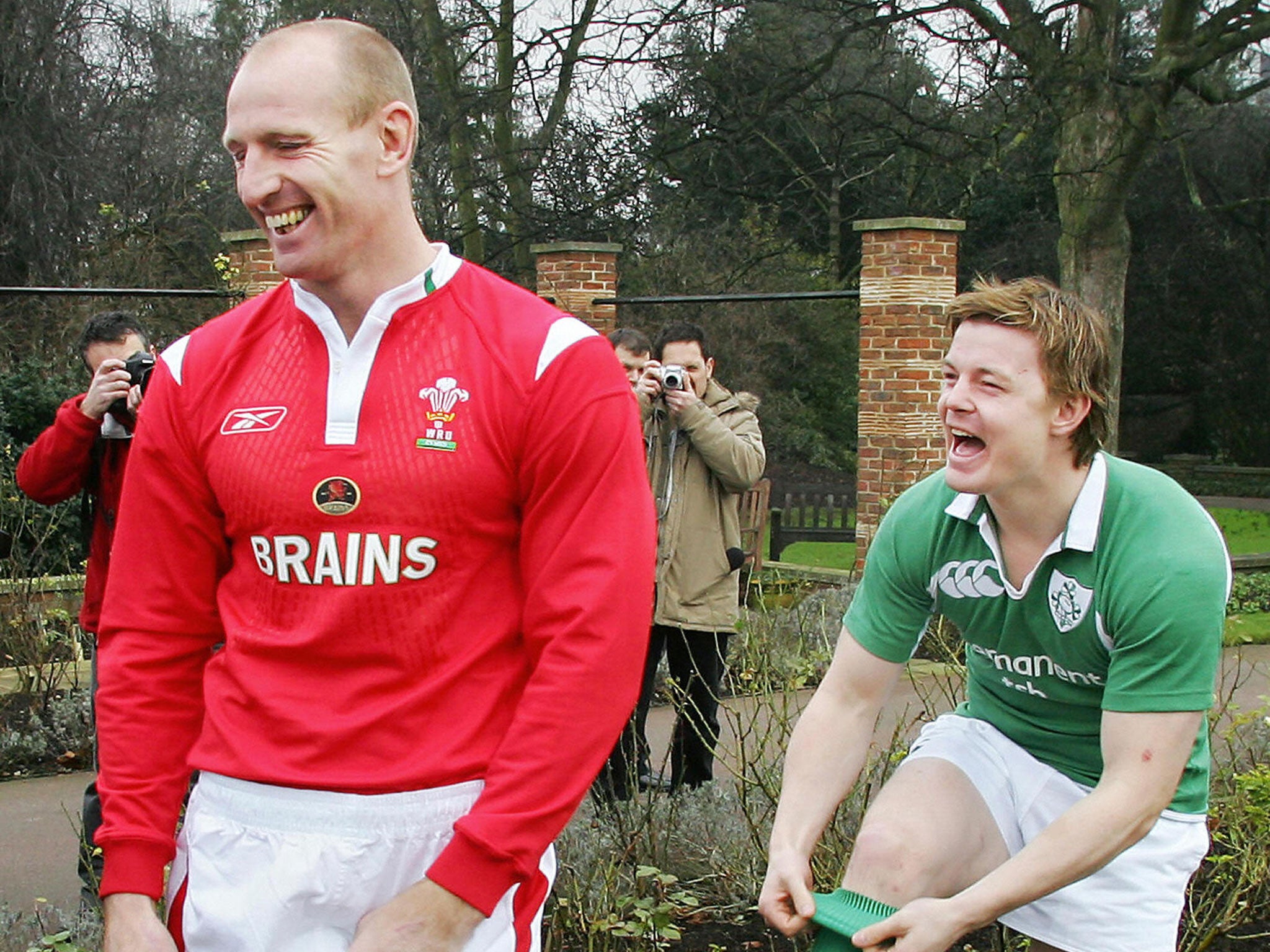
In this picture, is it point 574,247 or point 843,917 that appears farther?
point 574,247

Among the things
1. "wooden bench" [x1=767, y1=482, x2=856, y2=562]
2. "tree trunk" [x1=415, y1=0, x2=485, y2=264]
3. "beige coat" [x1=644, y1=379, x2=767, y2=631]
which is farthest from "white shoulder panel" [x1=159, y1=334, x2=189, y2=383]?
"tree trunk" [x1=415, y1=0, x2=485, y2=264]

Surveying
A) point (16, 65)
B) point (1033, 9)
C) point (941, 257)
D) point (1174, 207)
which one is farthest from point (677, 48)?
point (1174, 207)

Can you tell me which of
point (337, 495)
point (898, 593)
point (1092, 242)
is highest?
point (1092, 242)

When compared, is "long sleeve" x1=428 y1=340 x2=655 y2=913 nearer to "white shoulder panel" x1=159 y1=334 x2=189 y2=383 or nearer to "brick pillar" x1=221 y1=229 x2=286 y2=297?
"white shoulder panel" x1=159 y1=334 x2=189 y2=383

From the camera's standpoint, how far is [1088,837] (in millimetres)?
2412

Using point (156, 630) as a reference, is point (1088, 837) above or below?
below

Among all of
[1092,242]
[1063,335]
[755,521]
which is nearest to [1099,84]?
[1092,242]

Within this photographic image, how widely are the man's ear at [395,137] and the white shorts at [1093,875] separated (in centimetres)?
153

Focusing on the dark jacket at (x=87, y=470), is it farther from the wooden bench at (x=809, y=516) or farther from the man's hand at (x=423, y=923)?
the wooden bench at (x=809, y=516)

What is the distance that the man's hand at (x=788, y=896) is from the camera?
2.44 meters

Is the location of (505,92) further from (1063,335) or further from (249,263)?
(1063,335)

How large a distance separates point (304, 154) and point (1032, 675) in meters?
1.62

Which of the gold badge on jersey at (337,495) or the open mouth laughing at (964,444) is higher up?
the open mouth laughing at (964,444)

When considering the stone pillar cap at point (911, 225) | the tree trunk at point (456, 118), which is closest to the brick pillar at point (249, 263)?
the stone pillar cap at point (911, 225)
